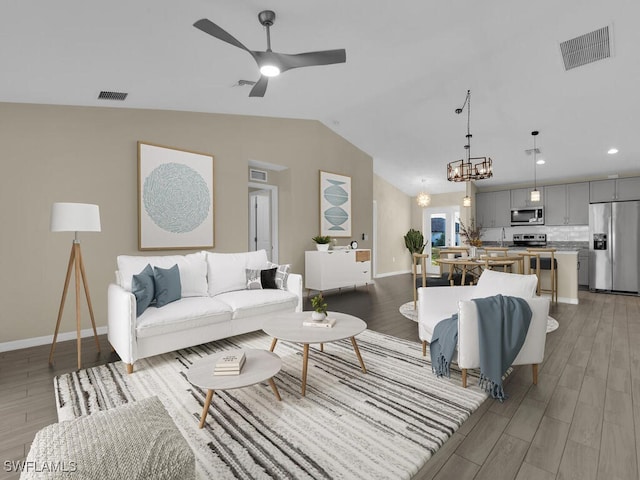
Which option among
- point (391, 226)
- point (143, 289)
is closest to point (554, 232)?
point (391, 226)

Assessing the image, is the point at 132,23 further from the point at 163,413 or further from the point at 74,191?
the point at 163,413

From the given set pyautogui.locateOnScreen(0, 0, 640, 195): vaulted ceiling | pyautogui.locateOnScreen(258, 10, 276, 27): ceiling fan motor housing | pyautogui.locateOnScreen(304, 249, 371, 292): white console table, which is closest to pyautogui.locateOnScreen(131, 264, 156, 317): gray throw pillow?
pyautogui.locateOnScreen(0, 0, 640, 195): vaulted ceiling

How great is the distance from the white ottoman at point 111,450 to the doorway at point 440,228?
8.62 metres

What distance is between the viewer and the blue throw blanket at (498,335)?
2.25 metres

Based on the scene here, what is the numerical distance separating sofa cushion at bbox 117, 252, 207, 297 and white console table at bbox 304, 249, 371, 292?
242 cm

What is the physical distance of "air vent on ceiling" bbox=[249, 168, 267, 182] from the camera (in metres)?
5.80

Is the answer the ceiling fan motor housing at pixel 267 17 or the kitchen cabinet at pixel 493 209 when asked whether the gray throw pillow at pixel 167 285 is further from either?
the kitchen cabinet at pixel 493 209

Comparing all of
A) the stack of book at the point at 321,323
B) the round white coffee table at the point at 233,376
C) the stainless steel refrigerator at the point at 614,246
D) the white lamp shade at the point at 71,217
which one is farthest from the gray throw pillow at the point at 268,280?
the stainless steel refrigerator at the point at 614,246

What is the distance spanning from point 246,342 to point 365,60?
3.36 m

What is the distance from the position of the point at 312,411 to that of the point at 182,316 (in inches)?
60.2

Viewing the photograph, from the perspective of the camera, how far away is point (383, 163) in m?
7.73

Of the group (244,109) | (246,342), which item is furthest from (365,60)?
(246,342)

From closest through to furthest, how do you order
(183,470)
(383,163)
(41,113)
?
(183,470) → (41,113) → (383,163)

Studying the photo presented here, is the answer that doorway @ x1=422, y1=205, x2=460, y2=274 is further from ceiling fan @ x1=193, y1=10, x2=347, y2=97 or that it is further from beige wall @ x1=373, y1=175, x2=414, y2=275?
ceiling fan @ x1=193, y1=10, x2=347, y2=97
